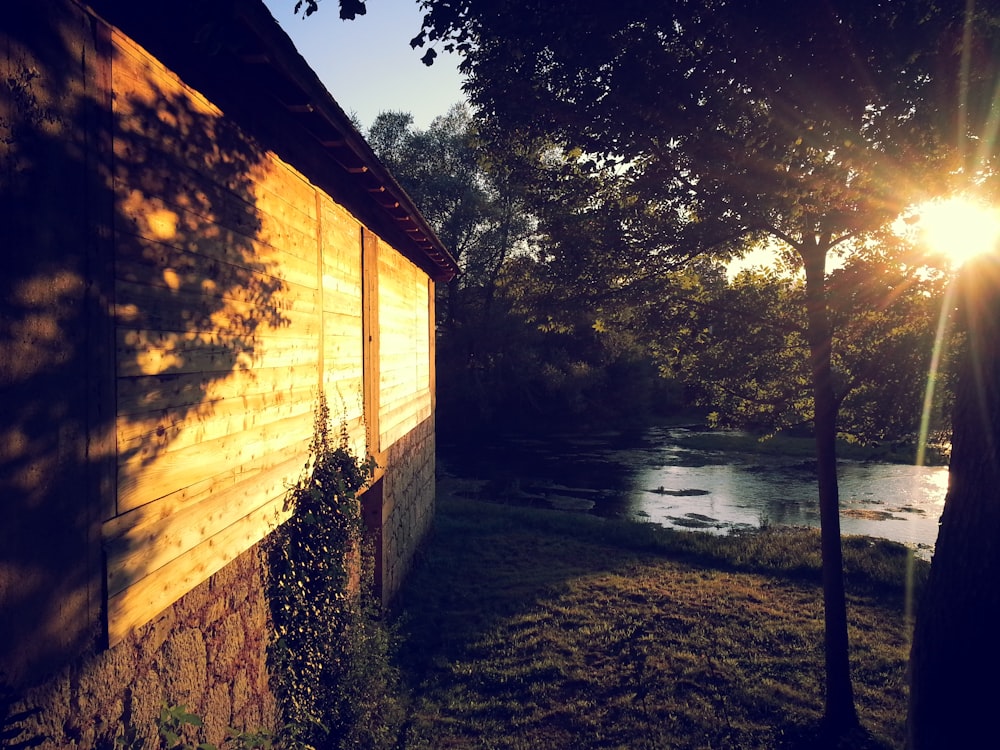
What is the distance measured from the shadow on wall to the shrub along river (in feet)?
51.8

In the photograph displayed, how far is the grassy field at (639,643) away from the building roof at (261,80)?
5.37 meters

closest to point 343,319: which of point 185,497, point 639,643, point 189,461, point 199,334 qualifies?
point 199,334

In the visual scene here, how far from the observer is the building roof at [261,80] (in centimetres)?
288

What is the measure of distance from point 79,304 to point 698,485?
2217cm

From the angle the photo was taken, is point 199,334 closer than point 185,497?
No

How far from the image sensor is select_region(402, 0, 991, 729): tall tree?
5.12 m

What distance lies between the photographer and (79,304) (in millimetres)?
2477

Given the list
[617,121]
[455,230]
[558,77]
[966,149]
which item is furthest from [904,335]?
[455,230]

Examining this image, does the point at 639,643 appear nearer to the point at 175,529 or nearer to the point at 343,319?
the point at 343,319

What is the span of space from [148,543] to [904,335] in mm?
8383

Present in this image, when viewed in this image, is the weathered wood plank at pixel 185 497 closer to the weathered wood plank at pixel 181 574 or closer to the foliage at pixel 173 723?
the weathered wood plank at pixel 181 574

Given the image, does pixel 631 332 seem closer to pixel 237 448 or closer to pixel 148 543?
pixel 237 448

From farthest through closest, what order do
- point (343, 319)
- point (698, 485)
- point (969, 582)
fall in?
point (698, 485), point (343, 319), point (969, 582)

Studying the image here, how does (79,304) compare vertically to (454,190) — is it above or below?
below
